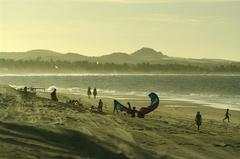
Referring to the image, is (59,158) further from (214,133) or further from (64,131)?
(214,133)

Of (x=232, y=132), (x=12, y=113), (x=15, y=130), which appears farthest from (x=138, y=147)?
(x=232, y=132)

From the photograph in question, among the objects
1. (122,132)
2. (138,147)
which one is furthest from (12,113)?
(138,147)

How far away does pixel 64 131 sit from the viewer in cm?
2170

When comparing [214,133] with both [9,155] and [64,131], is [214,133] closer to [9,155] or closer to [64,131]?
[64,131]

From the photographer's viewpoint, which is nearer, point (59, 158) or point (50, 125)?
point (59, 158)

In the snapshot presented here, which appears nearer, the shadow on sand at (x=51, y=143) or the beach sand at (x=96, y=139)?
the shadow on sand at (x=51, y=143)

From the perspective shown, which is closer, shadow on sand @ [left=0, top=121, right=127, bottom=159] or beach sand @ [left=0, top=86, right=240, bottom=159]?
shadow on sand @ [left=0, top=121, right=127, bottom=159]

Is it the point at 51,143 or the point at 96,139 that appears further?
the point at 96,139

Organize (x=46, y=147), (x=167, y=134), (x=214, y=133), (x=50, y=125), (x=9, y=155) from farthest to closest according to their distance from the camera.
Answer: (x=214, y=133)
(x=167, y=134)
(x=50, y=125)
(x=46, y=147)
(x=9, y=155)

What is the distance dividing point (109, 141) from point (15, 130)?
12.0 feet

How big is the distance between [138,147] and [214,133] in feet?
27.1

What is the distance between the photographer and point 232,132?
29.9 meters

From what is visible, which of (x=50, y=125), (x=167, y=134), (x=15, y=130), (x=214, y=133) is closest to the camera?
(x=15, y=130)

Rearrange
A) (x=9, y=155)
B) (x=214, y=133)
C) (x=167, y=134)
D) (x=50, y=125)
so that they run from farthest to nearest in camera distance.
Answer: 1. (x=214, y=133)
2. (x=167, y=134)
3. (x=50, y=125)
4. (x=9, y=155)
